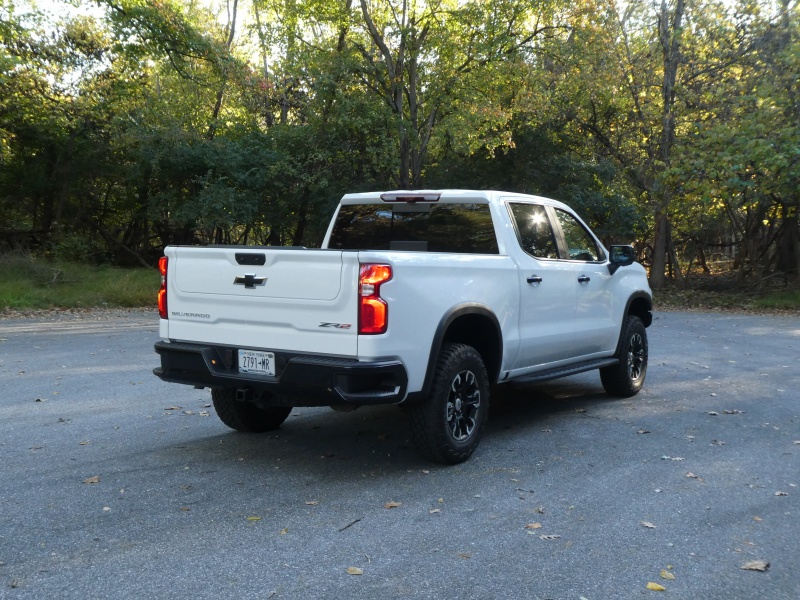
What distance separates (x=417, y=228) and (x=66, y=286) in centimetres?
1540

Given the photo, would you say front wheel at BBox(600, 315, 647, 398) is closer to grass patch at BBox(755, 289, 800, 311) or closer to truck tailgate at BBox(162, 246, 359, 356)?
truck tailgate at BBox(162, 246, 359, 356)

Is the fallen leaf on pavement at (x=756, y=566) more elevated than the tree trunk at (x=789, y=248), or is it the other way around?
the tree trunk at (x=789, y=248)

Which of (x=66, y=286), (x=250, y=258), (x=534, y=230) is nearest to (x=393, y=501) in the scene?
(x=250, y=258)

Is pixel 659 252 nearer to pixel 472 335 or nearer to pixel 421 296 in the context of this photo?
pixel 472 335

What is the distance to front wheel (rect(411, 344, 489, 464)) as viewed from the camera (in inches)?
206

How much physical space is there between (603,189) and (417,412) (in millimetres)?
21145

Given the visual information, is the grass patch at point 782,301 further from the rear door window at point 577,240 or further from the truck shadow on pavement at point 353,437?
the rear door window at point 577,240

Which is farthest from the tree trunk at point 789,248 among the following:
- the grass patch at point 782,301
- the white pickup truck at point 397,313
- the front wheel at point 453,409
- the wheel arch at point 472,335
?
the front wheel at point 453,409

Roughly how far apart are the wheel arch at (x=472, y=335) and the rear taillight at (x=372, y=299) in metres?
0.55

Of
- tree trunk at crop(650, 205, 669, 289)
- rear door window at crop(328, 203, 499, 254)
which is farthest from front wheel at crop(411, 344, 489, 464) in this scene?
tree trunk at crop(650, 205, 669, 289)

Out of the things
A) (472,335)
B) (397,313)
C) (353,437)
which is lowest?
(353,437)

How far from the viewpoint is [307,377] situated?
4.87m

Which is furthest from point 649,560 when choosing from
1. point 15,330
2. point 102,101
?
point 102,101

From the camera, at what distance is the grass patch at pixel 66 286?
18047 mm
